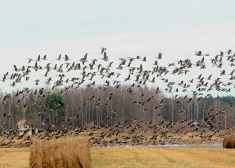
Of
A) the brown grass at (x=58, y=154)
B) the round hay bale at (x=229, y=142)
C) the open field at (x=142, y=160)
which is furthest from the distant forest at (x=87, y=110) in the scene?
the brown grass at (x=58, y=154)

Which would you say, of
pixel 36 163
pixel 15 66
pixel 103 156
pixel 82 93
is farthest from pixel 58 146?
pixel 82 93

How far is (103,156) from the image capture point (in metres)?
31.6

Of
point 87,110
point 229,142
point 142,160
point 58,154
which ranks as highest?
point 87,110

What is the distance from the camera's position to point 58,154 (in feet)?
77.5

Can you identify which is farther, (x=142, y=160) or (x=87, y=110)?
(x=87, y=110)

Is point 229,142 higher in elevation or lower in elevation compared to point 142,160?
lower

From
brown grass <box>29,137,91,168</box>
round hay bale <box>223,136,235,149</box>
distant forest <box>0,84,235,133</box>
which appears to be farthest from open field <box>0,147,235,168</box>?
distant forest <box>0,84,235,133</box>

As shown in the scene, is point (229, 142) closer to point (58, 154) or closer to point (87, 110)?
point (58, 154)

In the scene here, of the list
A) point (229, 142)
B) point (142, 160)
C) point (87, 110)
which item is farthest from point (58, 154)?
point (87, 110)

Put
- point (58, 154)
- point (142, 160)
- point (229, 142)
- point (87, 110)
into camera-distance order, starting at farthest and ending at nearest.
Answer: point (87, 110)
point (229, 142)
point (142, 160)
point (58, 154)

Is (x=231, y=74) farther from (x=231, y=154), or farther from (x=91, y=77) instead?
(x=91, y=77)

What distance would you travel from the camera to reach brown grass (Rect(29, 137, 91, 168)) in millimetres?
23562

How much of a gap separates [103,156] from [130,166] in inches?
246

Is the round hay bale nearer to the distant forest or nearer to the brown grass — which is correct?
the brown grass
